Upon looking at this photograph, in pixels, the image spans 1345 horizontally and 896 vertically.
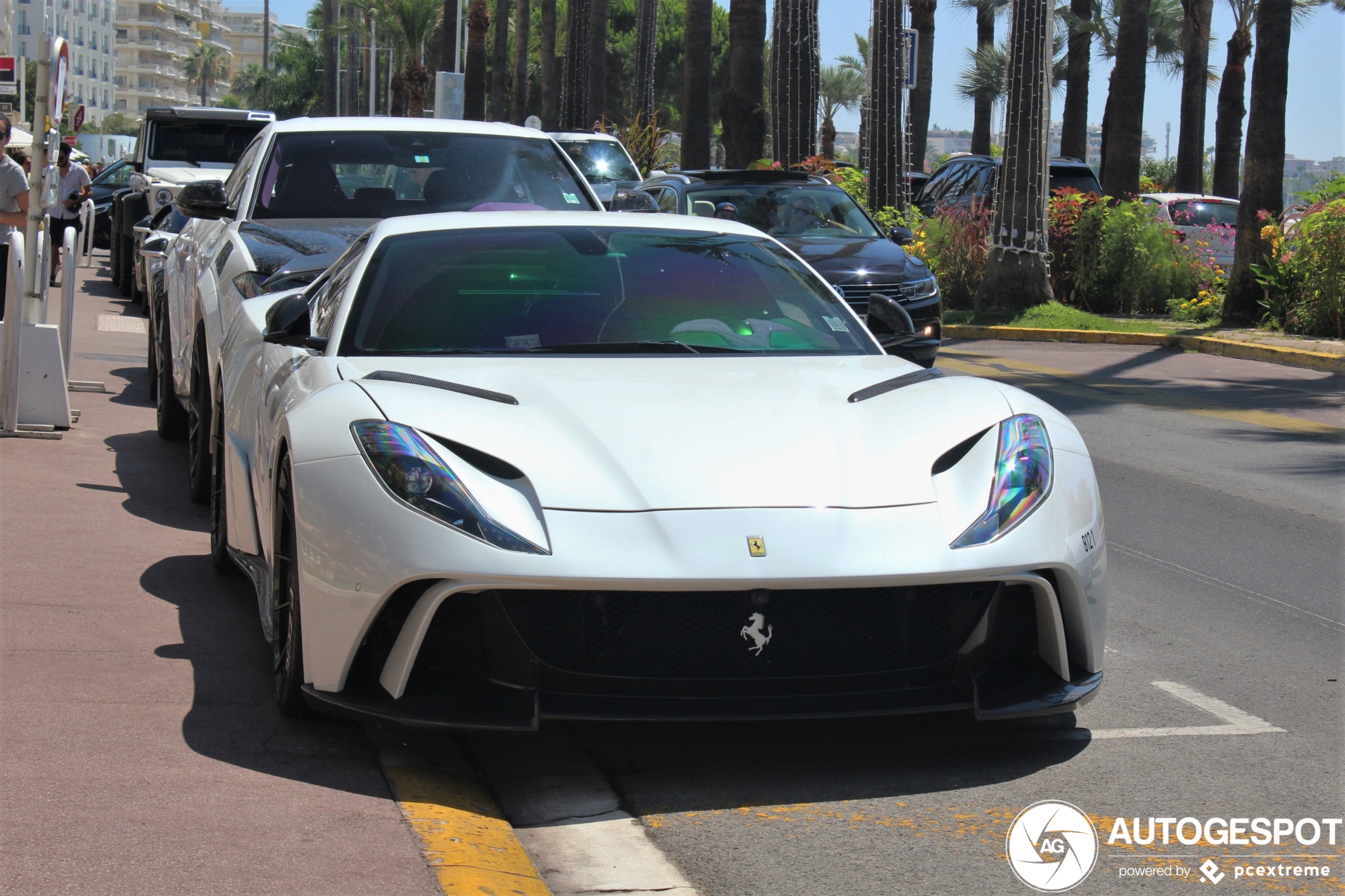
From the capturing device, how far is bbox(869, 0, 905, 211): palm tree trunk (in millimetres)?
21500

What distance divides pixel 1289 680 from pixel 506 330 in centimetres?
278

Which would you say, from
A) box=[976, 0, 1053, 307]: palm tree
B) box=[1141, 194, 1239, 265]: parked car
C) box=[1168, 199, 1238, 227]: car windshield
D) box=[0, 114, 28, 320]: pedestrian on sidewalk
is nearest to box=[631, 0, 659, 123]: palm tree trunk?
box=[1141, 194, 1239, 265]: parked car

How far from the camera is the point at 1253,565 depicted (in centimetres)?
676

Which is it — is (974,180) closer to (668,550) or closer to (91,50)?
(668,550)

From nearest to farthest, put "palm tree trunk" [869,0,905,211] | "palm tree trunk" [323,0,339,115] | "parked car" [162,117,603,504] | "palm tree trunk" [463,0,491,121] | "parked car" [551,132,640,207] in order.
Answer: "parked car" [162,117,603,504] → "parked car" [551,132,640,207] → "palm tree trunk" [869,0,905,211] → "palm tree trunk" [463,0,491,121] → "palm tree trunk" [323,0,339,115]

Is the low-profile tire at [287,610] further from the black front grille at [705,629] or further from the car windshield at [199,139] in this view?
the car windshield at [199,139]

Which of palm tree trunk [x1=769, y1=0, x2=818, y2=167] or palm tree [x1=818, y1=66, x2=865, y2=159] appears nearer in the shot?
palm tree trunk [x1=769, y1=0, x2=818, y2=167]

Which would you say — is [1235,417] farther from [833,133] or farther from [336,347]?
[833,133]

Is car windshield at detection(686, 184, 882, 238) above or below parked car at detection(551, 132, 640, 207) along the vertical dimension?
below

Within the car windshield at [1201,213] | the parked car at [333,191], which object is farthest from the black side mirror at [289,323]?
the car windshield at [1201,213]

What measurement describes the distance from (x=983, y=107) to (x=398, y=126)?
56.5 metres

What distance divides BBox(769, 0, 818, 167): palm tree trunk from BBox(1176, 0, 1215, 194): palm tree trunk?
1931cm

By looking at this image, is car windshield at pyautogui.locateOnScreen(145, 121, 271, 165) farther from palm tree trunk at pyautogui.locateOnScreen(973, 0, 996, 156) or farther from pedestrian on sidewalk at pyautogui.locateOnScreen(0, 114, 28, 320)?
palm tree trunk at pyautogui.locateOnScreen(973, 0, 996, 156)

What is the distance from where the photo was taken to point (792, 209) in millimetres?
15188
